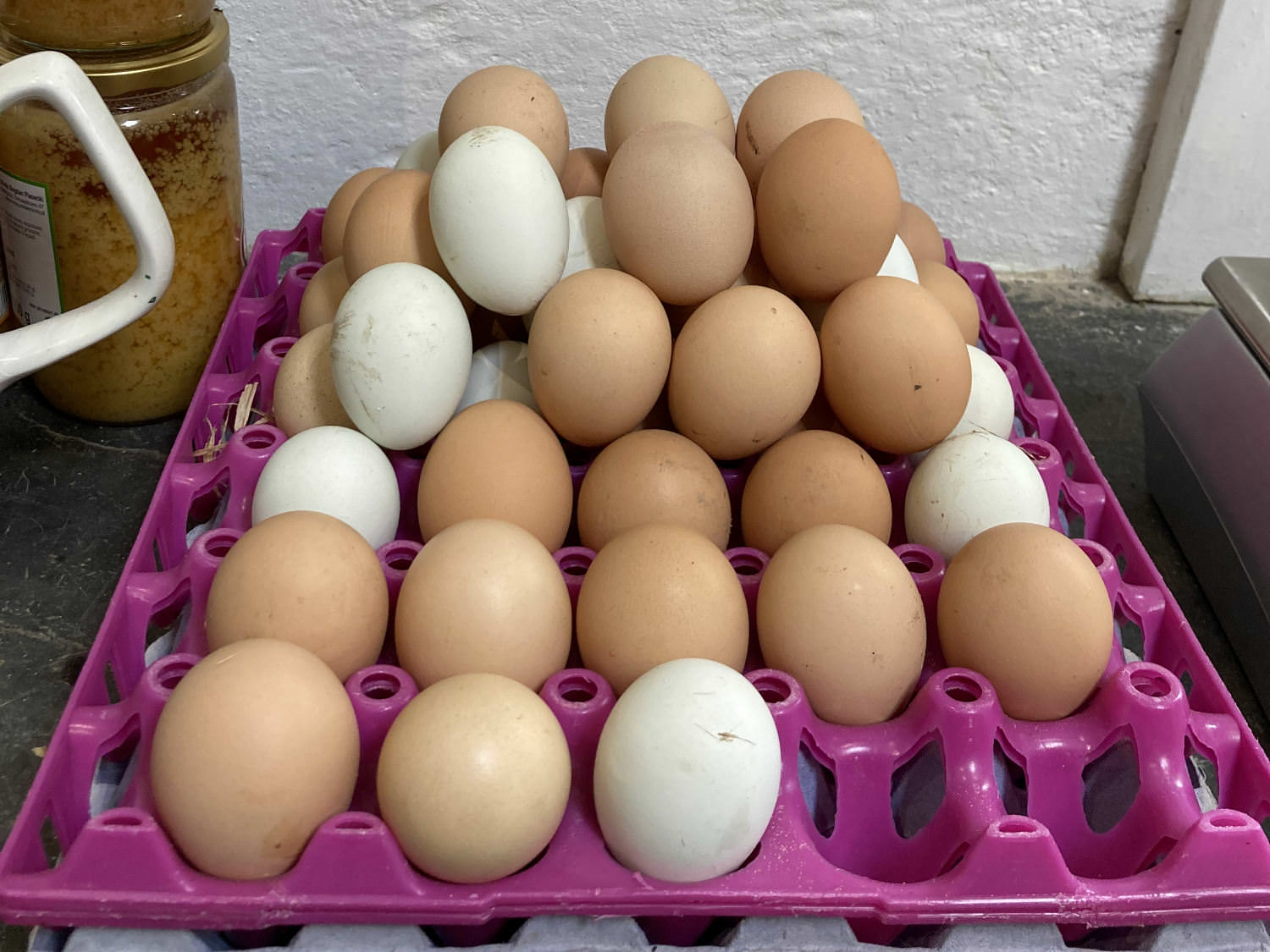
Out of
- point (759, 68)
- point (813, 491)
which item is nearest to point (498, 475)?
point (813, 491)

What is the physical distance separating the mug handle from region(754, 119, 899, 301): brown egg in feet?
1.38

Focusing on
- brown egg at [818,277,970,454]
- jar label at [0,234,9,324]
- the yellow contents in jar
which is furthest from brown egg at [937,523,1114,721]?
jar label at [0,234,9,324]

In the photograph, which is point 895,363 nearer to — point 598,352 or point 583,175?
point 598,352

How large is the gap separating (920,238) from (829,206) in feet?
0.95

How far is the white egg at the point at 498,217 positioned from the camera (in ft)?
2.40

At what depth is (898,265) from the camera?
855 millimetres

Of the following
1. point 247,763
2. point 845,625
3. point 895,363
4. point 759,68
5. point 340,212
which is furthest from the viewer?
point 759,68

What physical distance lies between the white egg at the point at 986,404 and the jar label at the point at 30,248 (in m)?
0.69

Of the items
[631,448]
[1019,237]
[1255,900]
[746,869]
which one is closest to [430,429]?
[631,448]

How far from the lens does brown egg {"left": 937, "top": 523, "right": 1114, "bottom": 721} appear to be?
25.4 inches

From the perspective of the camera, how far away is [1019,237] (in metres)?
1.39

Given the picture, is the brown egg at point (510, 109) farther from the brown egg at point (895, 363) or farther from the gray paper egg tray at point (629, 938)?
the gray paper egg tray at point (629, 938)

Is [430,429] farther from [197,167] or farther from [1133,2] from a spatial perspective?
[1133,2]

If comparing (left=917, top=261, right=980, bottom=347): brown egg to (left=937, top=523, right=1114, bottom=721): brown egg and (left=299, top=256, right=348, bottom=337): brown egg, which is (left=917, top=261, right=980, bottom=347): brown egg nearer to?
(left=937, top=523, right=1114, bottom=721): brown egg
